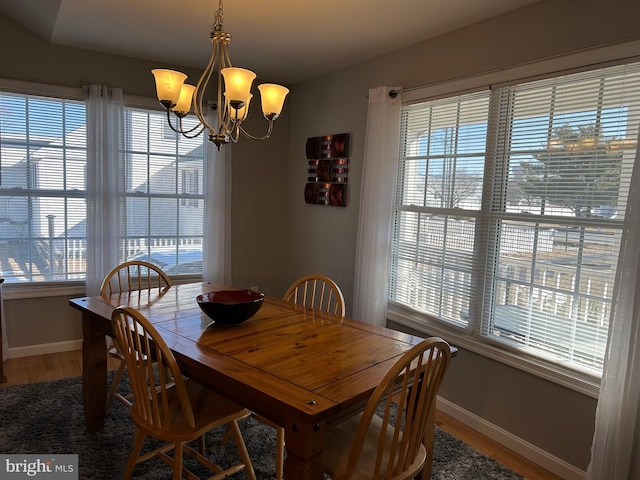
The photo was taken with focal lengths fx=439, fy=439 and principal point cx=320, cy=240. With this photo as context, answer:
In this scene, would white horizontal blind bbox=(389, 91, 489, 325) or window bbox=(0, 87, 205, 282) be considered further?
window bbox=(0, 87, 205, 282)

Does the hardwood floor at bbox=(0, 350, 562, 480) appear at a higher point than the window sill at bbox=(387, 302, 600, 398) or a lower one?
lower

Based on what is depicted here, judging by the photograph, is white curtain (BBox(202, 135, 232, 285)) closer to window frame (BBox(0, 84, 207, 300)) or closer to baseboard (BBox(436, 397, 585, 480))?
window frame (BBox(0, 84, 207, 300))

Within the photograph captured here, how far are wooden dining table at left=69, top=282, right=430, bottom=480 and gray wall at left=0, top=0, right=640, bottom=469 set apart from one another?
3.35 feet

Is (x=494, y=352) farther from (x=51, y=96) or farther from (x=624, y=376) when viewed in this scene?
(x=51, y=96)

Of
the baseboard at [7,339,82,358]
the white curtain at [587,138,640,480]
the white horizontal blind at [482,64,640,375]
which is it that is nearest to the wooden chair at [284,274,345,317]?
the white horizontal blind at [482,64,640,375]

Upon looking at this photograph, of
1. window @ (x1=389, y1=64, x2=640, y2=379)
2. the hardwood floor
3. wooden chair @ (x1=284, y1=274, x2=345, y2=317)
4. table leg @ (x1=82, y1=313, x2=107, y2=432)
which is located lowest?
the hardwood floor

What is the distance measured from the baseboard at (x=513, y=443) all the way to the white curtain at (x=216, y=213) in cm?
221

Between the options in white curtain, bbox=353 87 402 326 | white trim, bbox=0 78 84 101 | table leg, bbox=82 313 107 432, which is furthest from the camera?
white trim, bbox=0 78 84 101

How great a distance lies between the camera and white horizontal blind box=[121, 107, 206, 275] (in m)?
3.72

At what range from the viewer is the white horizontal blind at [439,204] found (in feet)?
8.84

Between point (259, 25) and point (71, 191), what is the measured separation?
202cm

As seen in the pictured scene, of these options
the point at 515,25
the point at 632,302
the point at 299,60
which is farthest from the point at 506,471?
the point at 299,60

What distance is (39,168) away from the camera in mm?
3395

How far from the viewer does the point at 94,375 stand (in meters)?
2.34
